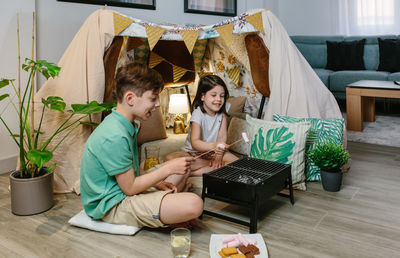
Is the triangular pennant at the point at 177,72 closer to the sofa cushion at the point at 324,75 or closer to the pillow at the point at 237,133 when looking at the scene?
the pillow at the point at 237,133

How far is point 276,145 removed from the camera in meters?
2.39

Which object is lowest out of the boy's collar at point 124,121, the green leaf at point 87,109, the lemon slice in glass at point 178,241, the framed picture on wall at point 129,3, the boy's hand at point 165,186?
the lemon slice in glass at point 178,241

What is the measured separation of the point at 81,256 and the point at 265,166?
110 cm

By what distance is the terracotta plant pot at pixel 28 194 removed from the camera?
81.7 inches

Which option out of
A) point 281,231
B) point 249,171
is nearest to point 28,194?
point 249,171

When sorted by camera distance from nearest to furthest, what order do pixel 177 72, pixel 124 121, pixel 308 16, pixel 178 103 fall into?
1. pixel 124 121
2. pixel 177 72
3. pixel 178 103
4. pixel 308 16

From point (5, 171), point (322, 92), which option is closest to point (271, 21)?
point (322, 92)

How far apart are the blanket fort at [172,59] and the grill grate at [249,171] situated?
2.29 feet

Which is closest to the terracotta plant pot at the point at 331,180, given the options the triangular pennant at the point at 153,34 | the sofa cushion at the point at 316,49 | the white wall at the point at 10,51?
the triangular pennant at the point at 153,34

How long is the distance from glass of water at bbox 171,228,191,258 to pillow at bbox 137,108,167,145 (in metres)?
1.88

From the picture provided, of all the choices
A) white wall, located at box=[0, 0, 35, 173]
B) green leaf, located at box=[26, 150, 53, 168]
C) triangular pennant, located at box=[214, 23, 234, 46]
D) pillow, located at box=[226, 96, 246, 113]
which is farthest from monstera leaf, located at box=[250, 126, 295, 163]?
white wall, located at box=[0, 0, 35, 173]

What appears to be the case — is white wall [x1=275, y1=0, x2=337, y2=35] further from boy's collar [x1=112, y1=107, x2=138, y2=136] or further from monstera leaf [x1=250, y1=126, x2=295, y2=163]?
boy's collar [x1=112, y1=107, x2=138, y2=136]

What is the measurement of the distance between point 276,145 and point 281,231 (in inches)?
26.2

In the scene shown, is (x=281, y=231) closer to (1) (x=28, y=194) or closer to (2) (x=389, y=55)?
(1) (x=28, y=194)
